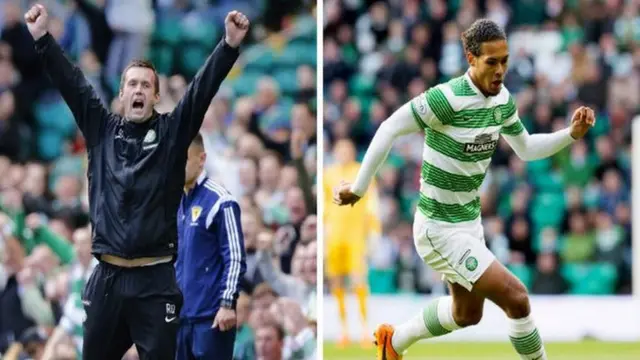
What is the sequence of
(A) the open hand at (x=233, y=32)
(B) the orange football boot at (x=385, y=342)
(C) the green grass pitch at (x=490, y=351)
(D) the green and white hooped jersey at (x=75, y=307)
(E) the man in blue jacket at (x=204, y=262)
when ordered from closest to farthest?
(A) the open hand at (x=233, y=32)
(E) the man in blue jacket at (x=204, y=262)
(B) the orange football boot at (x=385, y=342)
(D) the green and white hooped jersey at (x=75, y=307)
(C) the green grass pitch at (x=490, y=351)

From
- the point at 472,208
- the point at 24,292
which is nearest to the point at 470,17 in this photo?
the point at 24,292

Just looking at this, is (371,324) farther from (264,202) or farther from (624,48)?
(624,48)

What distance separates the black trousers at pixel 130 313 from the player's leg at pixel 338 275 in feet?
21.3

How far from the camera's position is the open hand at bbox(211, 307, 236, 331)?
22.2 feet

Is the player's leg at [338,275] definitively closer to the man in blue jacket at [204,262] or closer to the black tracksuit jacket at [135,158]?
the man in blue jacket at [204,262]

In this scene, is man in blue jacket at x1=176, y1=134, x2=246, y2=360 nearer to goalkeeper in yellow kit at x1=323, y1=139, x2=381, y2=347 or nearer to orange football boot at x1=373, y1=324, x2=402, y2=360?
orange football boot at x1=373, y1=324, x2=402, y2=360

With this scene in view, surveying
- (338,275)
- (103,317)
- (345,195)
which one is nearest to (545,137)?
(345,195)

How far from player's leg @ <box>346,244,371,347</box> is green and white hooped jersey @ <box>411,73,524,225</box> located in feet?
17.9

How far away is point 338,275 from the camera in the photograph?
40.9ft

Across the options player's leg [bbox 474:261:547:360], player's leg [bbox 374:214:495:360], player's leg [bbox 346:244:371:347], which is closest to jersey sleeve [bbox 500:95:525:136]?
player's leg [bbox 374:214:495:360]

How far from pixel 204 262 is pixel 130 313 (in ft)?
4.07

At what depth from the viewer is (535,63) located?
1560 cm

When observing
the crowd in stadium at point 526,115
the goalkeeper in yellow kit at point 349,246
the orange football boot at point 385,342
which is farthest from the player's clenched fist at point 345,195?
the crowd in stadium at point 526,115

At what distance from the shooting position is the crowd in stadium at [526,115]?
13984 millimetres
